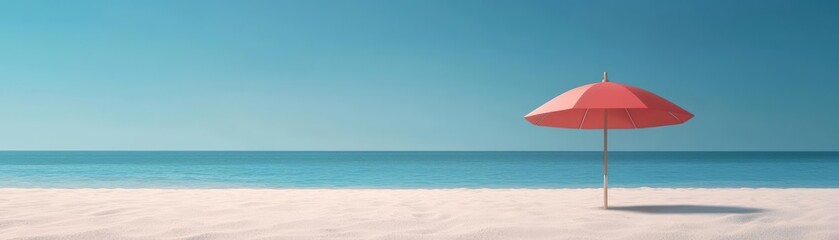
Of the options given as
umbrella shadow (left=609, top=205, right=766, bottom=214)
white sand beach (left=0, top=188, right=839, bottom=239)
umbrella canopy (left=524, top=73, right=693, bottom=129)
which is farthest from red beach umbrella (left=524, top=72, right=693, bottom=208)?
white sand beach (left=0, top=188, right=839, bottom=239)

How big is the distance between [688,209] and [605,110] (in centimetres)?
129

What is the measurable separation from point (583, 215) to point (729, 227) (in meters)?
1.17

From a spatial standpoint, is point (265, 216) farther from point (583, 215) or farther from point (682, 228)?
point (682, 228)

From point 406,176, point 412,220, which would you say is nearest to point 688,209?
point 412,220

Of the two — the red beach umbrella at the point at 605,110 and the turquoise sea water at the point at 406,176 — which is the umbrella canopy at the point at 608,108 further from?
the turquoise sea water at the point at 406,176

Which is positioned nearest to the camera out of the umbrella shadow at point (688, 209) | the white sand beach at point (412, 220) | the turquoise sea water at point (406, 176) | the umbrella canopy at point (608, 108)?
the white sand beach at point (412, 220)

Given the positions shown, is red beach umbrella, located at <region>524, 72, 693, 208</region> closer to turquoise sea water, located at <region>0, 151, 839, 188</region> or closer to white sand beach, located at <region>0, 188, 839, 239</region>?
white sand beach, located at <region>0, 188, 839, 239</region>

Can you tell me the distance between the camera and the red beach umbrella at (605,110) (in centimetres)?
492

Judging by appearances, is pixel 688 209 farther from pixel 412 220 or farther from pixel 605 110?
pixel 412 220

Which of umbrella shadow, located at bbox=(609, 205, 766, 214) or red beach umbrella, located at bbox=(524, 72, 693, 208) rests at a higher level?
red beach umbrella, located at bbox=(524, 72, 693, 208)

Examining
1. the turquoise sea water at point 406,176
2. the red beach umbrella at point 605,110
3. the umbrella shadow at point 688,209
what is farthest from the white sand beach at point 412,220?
the turquoise sea water at point 406,176

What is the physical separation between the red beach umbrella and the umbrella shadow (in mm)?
318

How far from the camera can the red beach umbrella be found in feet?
16.1

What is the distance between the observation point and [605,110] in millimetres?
5789
